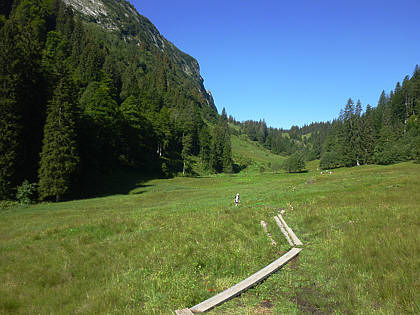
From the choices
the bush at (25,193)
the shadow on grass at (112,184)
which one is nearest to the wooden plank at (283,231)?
the shadow on grass at (112,184)

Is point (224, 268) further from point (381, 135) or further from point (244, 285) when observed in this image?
point (381, 135)

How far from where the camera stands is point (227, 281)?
645 centimetres

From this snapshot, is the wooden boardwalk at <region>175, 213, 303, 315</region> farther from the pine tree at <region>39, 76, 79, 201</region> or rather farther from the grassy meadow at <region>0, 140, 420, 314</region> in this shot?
the pine tree at <region>39, 76, 79, 201</region>

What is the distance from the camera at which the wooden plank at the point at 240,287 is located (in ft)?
16.2

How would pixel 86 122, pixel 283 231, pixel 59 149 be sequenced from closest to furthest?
pixel 283 231, pixel 59 149, pixel 86 122

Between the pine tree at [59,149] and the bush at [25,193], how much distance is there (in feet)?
3.48

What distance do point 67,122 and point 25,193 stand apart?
11.5 m

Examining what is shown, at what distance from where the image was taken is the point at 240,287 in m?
5.72

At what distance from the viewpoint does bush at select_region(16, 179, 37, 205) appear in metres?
28.6

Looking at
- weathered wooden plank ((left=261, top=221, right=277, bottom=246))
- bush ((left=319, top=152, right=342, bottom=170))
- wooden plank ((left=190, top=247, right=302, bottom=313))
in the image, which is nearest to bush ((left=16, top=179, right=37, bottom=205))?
weathered wooden plank ((left=261, top=221, right=277, bottom=246))

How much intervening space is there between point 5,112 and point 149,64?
142 m

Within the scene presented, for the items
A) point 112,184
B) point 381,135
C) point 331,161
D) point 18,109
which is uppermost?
point 381,135

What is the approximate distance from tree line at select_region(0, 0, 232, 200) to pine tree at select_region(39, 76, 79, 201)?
0.12 meters

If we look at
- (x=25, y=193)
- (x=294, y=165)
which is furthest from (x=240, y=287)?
(x=294, y=165)
